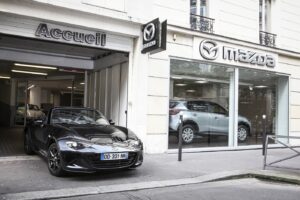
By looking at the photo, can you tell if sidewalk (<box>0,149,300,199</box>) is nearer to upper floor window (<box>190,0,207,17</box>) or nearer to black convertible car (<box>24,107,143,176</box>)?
black convertible car (<box>24,107,143,176</box>)

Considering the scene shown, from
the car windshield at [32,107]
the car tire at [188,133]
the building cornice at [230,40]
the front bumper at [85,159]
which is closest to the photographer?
the front bumper at [85,159]

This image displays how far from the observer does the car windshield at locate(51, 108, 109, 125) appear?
8.20 m

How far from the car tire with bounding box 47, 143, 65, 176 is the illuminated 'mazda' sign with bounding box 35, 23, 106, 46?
3.36 meters

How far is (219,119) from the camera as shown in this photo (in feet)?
39.9

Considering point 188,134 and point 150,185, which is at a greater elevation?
point 188,134

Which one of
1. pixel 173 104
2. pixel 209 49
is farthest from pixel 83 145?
pixel 209 49

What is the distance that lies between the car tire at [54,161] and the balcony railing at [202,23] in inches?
256

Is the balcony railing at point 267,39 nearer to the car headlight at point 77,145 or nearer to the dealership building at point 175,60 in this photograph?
the dealership building at point 175,60

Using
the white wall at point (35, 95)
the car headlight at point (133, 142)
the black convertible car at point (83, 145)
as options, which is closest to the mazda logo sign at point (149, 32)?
the black convertible car at point (83, 145)

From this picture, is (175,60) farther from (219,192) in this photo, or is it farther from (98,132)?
(219,192)

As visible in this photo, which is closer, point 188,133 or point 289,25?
point 188,133

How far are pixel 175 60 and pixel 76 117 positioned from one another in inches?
160

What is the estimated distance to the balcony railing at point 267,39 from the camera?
1345cm

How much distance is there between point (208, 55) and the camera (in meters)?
11.5
